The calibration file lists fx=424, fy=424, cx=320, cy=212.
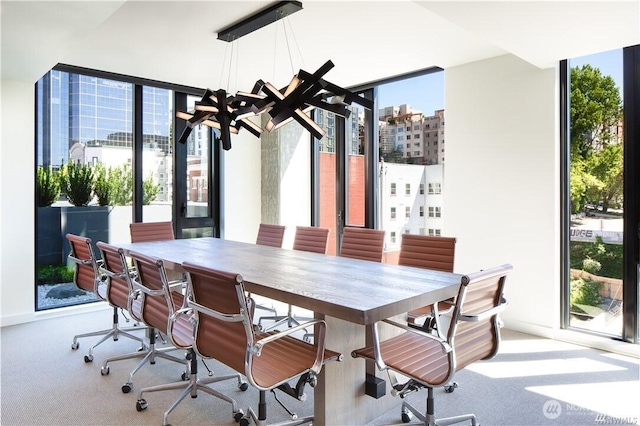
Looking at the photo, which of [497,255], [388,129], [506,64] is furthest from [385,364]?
[388,129]

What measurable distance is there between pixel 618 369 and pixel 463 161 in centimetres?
234

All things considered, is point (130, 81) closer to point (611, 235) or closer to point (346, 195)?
point (346, 195)

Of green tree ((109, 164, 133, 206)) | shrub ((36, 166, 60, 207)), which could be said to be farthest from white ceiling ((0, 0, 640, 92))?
green tree ((109, 164, 133, 206))

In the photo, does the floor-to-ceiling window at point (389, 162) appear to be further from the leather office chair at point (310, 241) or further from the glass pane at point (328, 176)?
the leather office chair at point (310, 241)

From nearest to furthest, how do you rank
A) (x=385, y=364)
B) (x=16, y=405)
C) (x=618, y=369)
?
(x=385, y=364) → (x=16, y=405) → (x=618, y=369)

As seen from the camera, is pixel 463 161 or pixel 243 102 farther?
pixel 463 161

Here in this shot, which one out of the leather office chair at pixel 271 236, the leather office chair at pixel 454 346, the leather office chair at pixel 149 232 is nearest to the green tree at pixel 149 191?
the leather office chair at pixel 149 232

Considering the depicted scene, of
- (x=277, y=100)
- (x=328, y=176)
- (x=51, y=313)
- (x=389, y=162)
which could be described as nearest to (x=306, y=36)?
(x=277, y=100)

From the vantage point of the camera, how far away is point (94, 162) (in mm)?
5281

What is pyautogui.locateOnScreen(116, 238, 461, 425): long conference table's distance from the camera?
2078 millimetres

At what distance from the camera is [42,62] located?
3861 mm

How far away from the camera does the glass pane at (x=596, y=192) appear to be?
374 centimetres

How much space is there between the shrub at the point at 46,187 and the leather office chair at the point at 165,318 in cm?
293

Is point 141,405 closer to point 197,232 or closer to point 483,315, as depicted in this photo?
point 483,315
